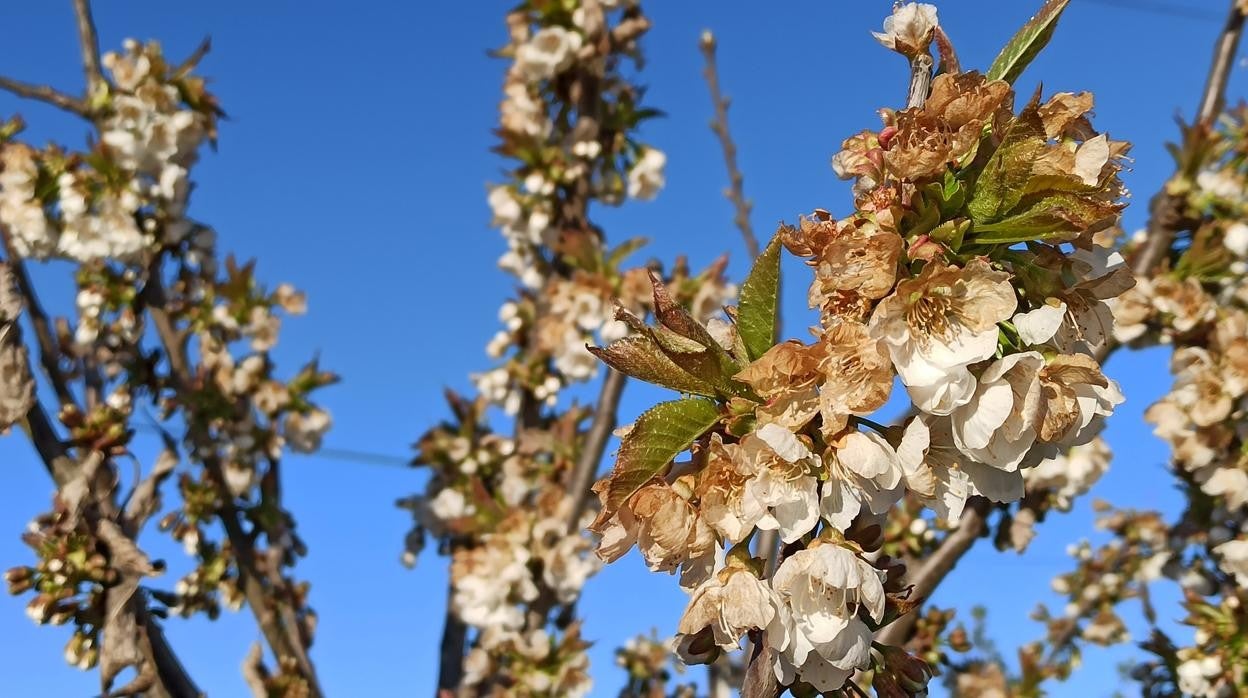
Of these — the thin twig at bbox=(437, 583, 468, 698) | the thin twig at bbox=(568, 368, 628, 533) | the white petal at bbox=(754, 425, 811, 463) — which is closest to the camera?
the white petal at bbox=(754, 425, 811, 463)

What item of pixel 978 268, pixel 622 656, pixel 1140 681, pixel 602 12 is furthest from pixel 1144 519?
pixel 978 268

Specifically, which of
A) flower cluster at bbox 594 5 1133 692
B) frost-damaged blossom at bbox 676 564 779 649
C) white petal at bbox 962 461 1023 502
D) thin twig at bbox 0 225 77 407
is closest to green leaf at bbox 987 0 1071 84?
flower cluster at bbox 594 5 1133 692

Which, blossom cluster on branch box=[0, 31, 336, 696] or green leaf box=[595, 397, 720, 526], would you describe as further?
blossom cluster on branch box=[0, 31, 336, 696]

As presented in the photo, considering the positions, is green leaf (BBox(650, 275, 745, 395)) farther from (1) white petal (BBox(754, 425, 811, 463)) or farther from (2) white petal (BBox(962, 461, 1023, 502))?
(2) white petal (BBox(962, 461, 1023, 502))

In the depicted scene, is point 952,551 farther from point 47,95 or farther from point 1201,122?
point 47,95

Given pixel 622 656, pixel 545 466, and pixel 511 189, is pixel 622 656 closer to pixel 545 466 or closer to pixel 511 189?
pixel 545 466
